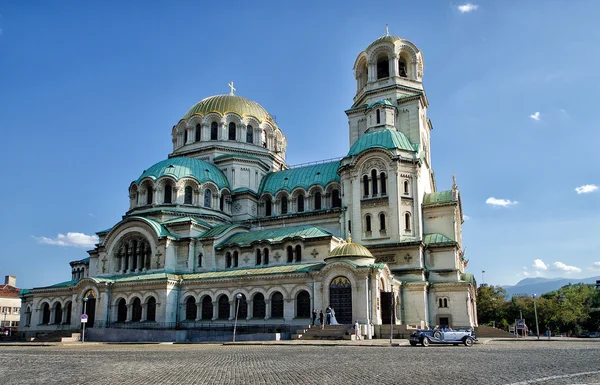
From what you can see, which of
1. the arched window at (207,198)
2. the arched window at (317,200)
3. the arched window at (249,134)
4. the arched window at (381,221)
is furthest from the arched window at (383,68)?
the arched window at (207,198)

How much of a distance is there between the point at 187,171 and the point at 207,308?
1449 centimetres

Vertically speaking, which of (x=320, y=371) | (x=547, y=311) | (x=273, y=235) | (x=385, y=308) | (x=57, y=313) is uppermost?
(x=273, y=235)

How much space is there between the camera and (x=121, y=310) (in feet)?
155

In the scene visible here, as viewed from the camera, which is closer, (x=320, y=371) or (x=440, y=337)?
(x=320, y=371)

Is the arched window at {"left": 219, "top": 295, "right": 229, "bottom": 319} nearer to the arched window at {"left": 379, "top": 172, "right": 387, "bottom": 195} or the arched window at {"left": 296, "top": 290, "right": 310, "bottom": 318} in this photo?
the arched window at {"left": 296, "top": 290, "right": 310, "bottom": 318}

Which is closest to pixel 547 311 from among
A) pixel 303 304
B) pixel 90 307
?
pixel 303 304

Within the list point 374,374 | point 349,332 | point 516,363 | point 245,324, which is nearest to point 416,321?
point 349,332

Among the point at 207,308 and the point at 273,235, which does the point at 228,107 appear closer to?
the point at 273,235

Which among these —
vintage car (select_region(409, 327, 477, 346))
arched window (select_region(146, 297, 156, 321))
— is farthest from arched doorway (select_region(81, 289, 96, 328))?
vintage car (select_region(409, 327, 477, 346))

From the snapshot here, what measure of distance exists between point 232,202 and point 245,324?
16255mm

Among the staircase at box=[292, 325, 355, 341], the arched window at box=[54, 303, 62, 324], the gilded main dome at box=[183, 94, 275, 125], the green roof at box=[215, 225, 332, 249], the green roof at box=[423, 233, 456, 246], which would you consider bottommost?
the staircase at box=[292, 325, 355, 341]

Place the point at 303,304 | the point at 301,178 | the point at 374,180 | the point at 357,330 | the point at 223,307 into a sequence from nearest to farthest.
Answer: the point at 357,330 < the point at 303,304 < the point at 223,307 < the point at 374,180 < the point at 301,178

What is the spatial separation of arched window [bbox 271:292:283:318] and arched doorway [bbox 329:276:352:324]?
4458mm

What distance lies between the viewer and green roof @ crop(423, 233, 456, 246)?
4423 centimetres
